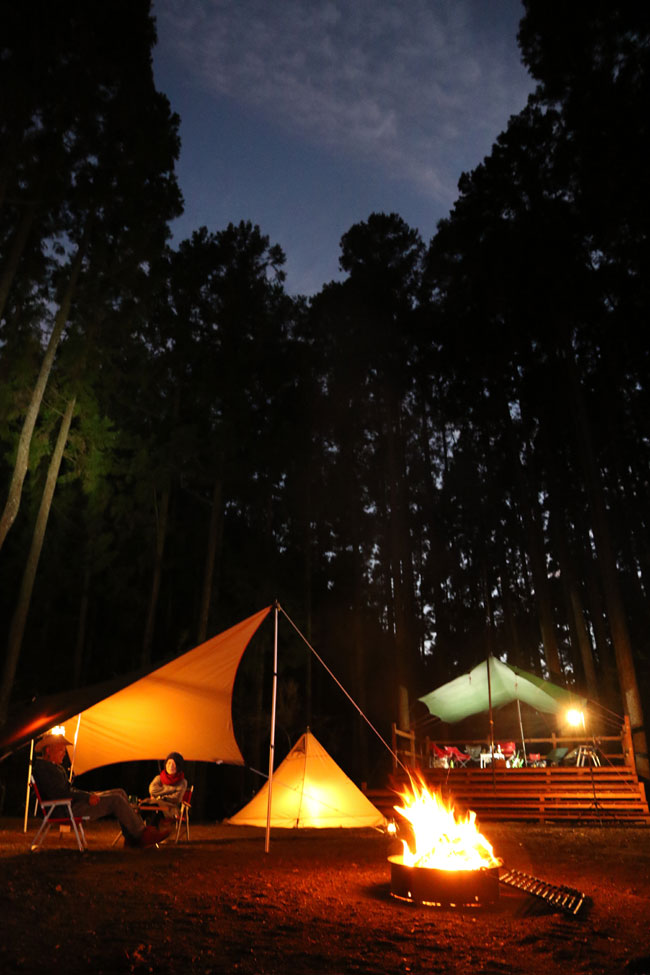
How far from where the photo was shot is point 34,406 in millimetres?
10062

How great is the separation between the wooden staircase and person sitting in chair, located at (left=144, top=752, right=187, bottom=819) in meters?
4.27

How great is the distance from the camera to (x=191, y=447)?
14469 millimetres

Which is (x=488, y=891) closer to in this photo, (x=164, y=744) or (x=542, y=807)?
(x=164, y=744)

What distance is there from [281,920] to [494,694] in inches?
440

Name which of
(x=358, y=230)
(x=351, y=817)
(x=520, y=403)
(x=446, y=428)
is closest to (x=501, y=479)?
(x=520, y=403)

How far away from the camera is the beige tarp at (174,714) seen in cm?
693

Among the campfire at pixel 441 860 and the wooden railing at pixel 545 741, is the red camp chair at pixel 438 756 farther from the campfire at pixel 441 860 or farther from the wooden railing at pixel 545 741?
the campfire at pixel 441 860

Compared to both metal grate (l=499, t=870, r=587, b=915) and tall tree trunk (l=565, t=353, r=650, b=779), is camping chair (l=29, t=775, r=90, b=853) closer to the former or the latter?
metal grate (l=499, t=870, r=587, b=915)

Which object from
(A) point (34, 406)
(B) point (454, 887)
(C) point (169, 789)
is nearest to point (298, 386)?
(A) point (34, 406)

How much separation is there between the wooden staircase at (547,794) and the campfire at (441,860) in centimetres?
593

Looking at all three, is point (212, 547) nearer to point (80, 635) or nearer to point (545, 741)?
point (80, 635)

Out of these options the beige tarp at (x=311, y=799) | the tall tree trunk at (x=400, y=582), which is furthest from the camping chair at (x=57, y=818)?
the tall tree trunk at (x=400, y=582)

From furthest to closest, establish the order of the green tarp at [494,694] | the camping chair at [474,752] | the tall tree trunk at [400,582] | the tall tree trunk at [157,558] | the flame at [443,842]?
the camping chair at [474,752], the tall tree trunk at [157,558], the tall tree trunk at [400,582], the green tarp at [494,694], the flame at [443,842]

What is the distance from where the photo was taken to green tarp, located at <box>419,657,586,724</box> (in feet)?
41.8
